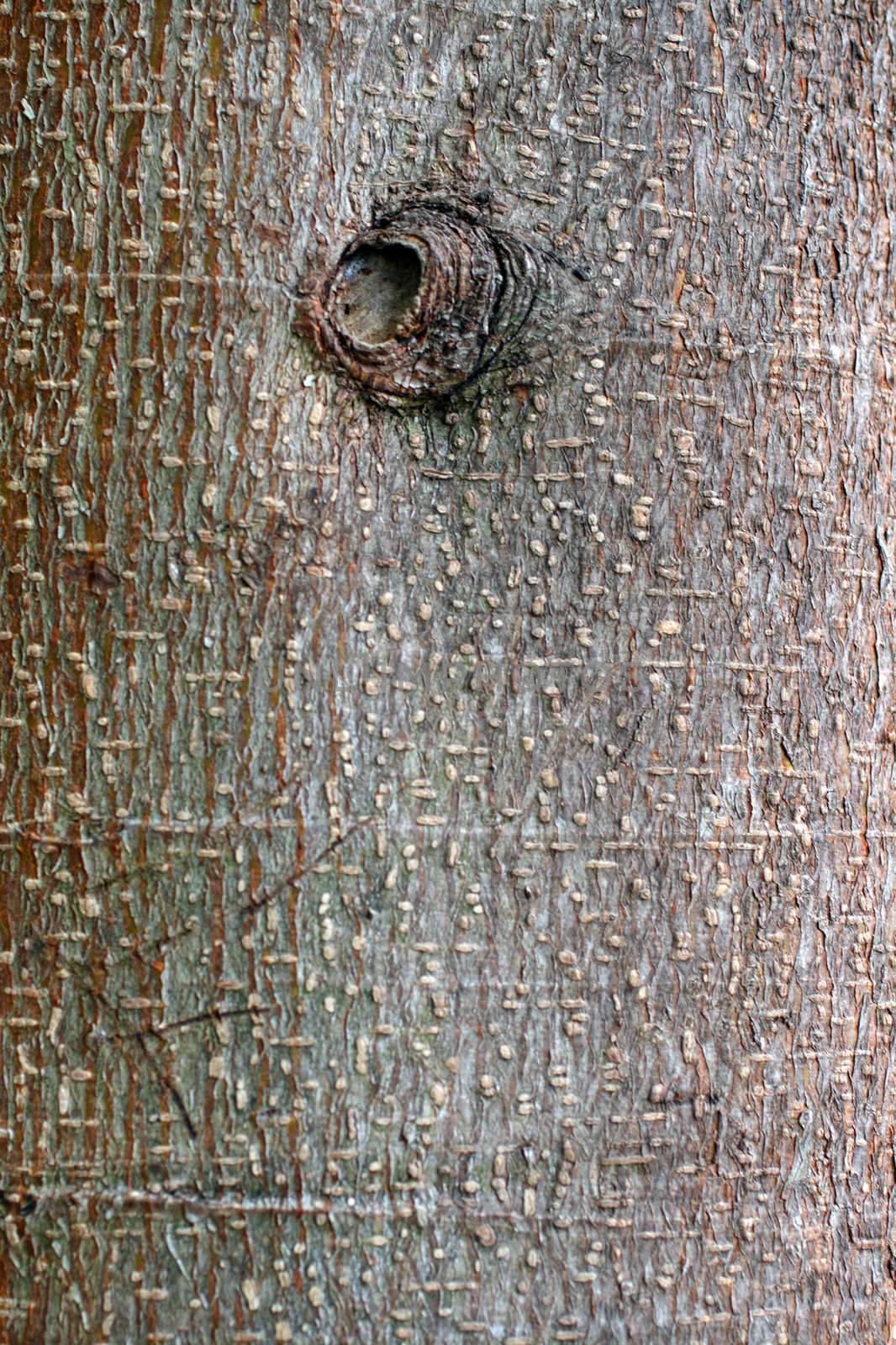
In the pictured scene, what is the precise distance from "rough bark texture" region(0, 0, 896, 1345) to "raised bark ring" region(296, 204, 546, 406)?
2 cm

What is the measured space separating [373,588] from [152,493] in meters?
0.15

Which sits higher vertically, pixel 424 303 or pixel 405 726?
pixel 424 303

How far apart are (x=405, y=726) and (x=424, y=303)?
0.87 feet

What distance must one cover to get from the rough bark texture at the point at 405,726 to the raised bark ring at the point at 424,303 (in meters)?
0.02

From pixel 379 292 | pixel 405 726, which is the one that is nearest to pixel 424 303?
pixel 379 292

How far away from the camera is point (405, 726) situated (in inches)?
31.7

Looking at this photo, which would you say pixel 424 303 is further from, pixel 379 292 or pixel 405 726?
pixel 405 726

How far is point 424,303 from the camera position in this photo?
32.8 inches

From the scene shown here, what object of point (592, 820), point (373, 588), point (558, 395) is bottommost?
point (592, 820)

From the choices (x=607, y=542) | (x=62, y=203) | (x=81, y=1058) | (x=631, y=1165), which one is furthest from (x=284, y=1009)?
(x=62, y=203)

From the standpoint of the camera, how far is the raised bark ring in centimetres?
82

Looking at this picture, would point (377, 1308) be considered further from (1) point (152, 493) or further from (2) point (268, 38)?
(2) point (268, 38)

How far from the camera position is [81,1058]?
0.79 m

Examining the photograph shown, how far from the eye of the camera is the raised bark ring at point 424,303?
0.82 metres
